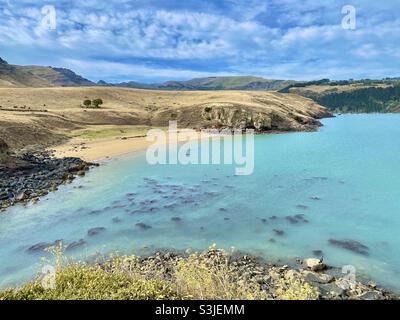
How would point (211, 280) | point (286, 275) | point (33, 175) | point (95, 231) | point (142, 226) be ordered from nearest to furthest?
point (211, 280), point (286, 275), point (95, 231), point (142, 226), point (33, 175)

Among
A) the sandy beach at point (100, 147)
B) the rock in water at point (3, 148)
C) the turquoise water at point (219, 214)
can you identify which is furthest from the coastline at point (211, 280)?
the sandy beach at point (100, 147)

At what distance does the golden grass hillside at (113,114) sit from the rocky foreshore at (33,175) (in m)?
16.0

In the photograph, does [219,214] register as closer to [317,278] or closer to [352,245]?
[352,245]

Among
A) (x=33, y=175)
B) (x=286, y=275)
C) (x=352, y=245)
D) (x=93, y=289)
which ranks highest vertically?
(x=33, y=175)

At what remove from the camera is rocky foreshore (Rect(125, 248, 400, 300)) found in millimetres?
15930

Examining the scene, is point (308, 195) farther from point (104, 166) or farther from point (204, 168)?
point (104, 166)

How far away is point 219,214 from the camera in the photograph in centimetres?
2823

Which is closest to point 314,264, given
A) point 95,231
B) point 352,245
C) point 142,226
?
point 352,245

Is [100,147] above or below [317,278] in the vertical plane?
above

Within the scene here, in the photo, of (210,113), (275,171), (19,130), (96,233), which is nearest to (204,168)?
(275,171)

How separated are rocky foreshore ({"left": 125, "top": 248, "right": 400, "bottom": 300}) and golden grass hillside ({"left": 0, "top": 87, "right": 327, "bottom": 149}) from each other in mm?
47435

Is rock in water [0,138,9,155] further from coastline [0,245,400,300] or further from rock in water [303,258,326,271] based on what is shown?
rock in water [303,258,326,271]

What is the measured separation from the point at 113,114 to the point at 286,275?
82.2 meters
